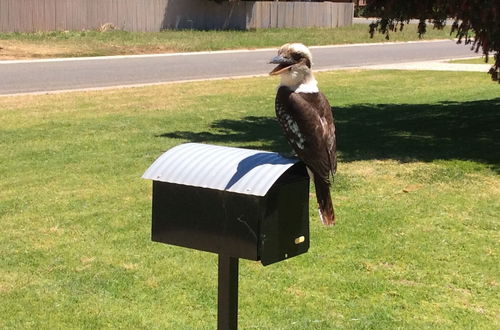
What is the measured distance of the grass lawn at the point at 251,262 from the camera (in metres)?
5.72

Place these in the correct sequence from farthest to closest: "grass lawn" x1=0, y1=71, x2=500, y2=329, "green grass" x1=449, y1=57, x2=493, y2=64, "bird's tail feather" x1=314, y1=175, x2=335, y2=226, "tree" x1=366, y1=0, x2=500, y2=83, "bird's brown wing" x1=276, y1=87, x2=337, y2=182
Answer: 1. "green grass" x1=449, y1=57, x2=493, y2=64
2. "tree" x1=366, y1=0, x2=500, y2=83
3. "grass lawn" x1=0, y1=71, x2=500, y2=329
4. "bird's brown wing" x1=276, y1=87, x2=337, y2=182
5. "bird's tail feather" x1=314, y1=175, x2=335, y2=226

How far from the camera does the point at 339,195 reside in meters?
8.62

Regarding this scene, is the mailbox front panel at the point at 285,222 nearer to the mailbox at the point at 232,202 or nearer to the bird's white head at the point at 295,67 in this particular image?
the mailbox at the point at 232,202

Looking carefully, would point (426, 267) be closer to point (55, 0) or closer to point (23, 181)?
point (23, 181)

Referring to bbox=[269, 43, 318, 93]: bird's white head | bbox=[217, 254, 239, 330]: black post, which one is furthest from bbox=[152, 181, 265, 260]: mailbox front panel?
bbox=[269, 43, 318, 93]: bird's white head

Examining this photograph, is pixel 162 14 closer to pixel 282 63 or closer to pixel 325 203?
pixel 282 63

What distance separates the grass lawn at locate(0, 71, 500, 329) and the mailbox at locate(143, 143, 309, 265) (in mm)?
1718

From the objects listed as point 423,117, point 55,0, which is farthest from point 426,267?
point 55,0

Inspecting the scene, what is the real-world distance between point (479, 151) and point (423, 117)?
11.7 ft

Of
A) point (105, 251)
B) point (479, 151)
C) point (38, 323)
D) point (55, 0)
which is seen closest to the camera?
point (38, 323)

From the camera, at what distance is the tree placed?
993 centimetres

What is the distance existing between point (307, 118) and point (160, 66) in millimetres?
19553

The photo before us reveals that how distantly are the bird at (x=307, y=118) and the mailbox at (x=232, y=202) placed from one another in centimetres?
20

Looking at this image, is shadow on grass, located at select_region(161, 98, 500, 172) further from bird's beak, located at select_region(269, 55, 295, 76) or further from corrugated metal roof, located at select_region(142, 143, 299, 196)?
corrugated metal roof, located at select_region(142, 143, 299, 196)
